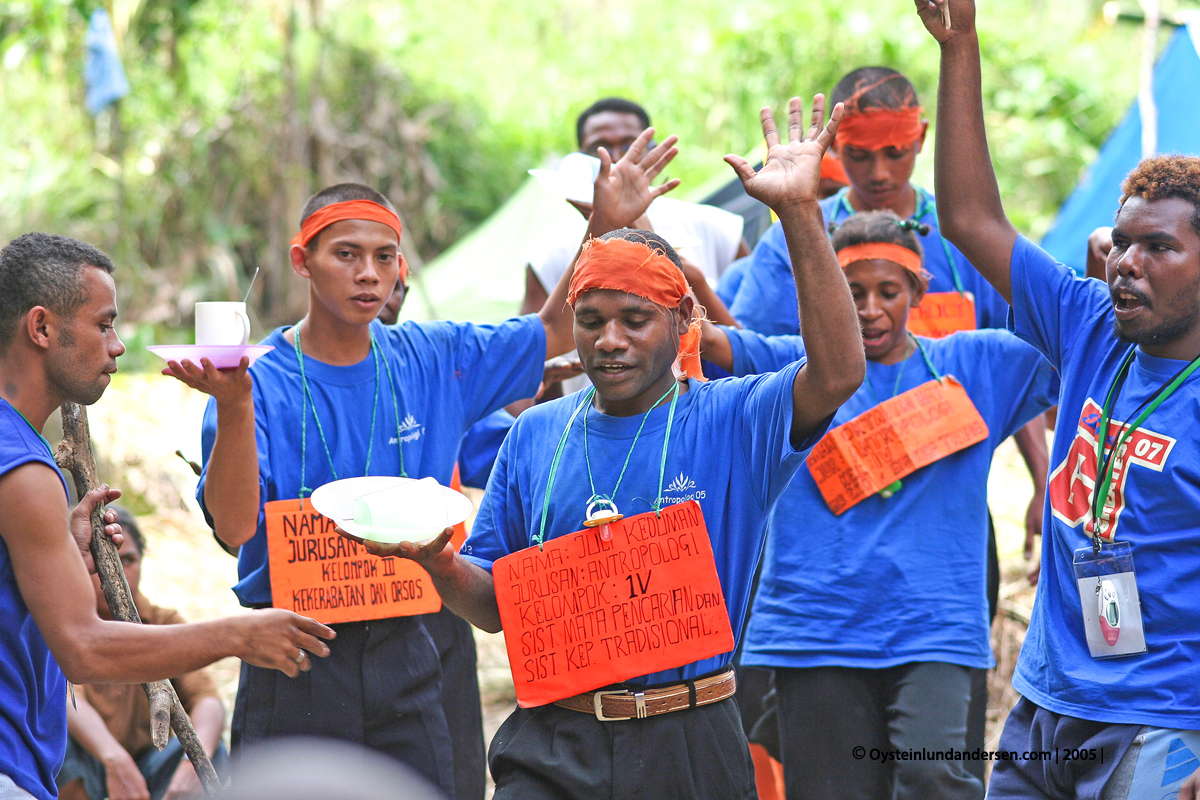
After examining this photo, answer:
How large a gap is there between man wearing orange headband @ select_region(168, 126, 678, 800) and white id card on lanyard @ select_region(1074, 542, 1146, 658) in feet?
5.16

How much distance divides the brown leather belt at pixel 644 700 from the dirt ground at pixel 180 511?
12.3ft

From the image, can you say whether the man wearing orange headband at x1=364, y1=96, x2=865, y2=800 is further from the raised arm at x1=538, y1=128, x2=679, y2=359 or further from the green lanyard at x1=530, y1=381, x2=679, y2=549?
the raised arm at x1=538, y1=128, x2=679, y2=359

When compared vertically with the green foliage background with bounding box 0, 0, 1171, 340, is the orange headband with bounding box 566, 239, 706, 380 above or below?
below

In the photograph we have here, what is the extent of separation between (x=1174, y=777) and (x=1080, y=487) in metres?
0.70

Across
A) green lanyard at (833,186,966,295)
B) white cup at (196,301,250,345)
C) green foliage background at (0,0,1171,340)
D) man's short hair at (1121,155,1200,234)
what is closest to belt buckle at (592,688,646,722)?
white cup at (196,301,250,345)

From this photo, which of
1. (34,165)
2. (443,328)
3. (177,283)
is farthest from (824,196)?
(34,165)

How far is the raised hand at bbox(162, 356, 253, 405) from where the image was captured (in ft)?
10.1

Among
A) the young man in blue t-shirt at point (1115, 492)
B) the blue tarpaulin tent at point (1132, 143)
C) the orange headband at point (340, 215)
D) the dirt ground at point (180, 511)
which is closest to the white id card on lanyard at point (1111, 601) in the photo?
the young man in blue t-shirt at point (1115, 492)

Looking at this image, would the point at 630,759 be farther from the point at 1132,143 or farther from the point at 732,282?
the point at 1132,143

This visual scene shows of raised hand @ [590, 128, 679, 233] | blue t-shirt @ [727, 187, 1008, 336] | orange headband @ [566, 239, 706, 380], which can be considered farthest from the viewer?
blue t-shirt @ [727, 187, 1008, 336]

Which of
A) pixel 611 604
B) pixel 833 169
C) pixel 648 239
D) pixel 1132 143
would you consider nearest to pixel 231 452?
pixel 611 604

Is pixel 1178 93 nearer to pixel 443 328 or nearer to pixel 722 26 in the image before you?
pixel 443 328

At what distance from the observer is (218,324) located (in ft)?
10.3

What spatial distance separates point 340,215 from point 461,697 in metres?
1.65
